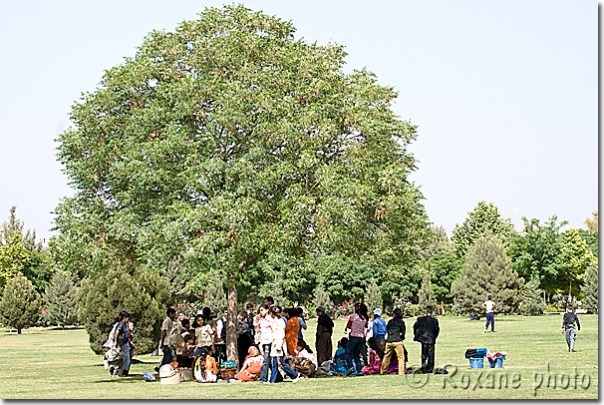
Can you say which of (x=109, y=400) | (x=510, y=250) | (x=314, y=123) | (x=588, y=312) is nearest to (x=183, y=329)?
(x=109, y=400)

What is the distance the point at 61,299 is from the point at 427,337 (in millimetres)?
58252

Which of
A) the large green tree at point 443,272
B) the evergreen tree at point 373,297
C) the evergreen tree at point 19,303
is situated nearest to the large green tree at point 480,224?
the large green tree at point 443,272

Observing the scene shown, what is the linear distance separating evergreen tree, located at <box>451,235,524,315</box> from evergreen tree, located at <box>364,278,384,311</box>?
7.69 m

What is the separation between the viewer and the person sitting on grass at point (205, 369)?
73.9ft

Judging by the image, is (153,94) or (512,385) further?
(153,94)

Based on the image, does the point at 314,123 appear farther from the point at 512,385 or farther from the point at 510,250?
the point at 510,250

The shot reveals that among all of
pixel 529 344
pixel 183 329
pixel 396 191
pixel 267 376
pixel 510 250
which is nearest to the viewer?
pixel 267 376

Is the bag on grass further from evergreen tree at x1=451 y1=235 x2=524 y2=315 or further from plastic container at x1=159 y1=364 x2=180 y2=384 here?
evergreen tree at x1=451 y1=235 x2=524 y2=315

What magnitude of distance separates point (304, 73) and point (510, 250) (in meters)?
64.4

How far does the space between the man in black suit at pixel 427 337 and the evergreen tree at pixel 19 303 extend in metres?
45.5

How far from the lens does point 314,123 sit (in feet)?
83.9

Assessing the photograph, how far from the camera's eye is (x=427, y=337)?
73.7 feet

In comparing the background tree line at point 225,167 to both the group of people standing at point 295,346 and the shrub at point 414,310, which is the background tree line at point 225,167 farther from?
the shrub at point 414,310

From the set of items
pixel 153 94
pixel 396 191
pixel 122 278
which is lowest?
pixel 122 278
